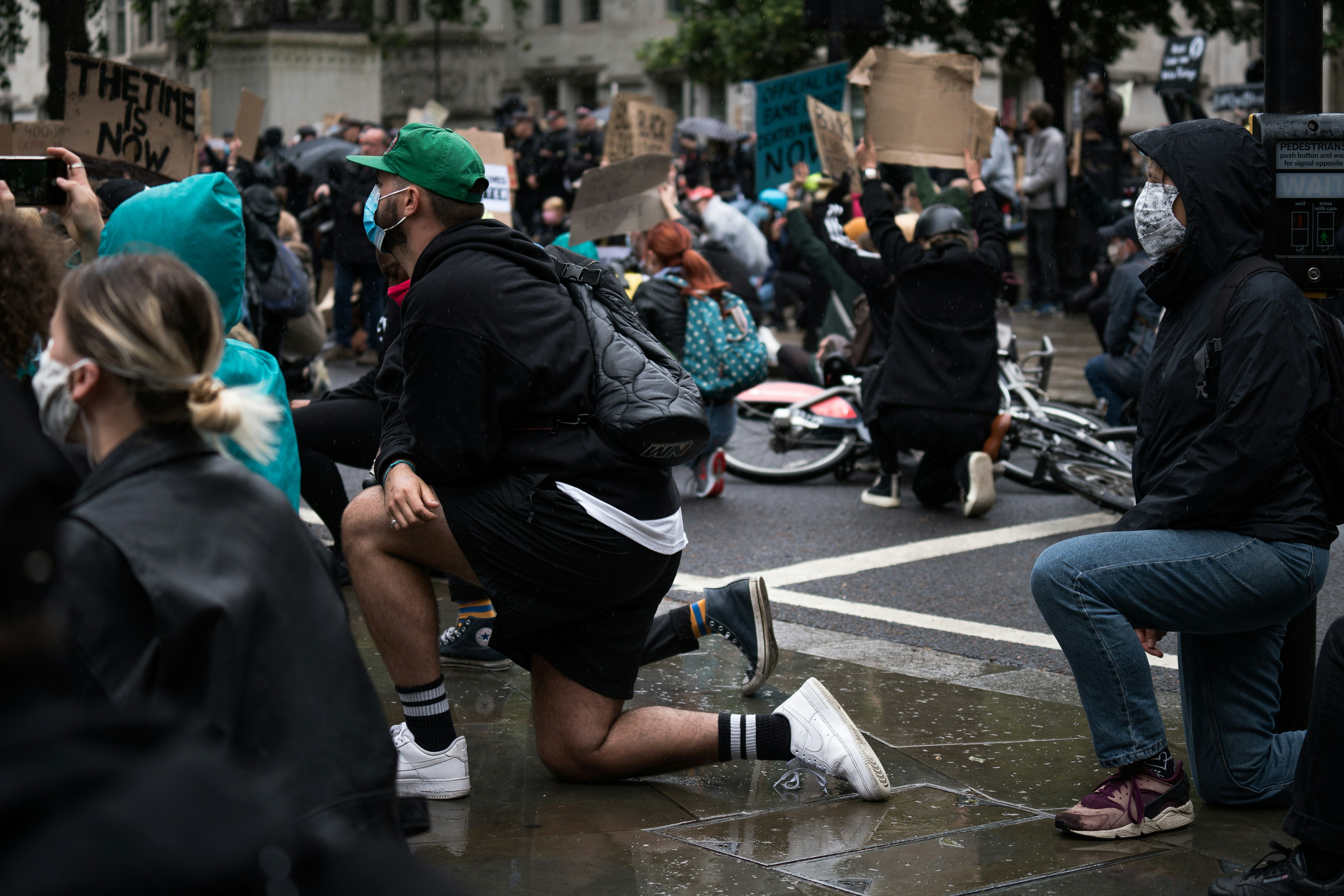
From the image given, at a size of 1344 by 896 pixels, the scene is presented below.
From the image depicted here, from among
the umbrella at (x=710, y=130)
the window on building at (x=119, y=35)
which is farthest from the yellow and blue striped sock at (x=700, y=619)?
the window on building at (x=119, y=35)

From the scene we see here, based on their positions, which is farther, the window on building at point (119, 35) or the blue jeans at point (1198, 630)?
the window on building at point (119, 35)

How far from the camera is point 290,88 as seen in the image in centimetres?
2739

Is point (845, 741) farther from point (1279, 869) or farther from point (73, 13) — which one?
point (73, 13)

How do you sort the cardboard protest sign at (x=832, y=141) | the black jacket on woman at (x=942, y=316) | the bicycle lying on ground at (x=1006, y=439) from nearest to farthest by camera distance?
the black jacket on woman at (x=942, y=316) < the bicycle lying on ground at (x=1006, y=439) < the cardboard protest sign at (x=832, y=141)

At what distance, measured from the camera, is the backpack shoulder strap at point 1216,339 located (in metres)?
3.63

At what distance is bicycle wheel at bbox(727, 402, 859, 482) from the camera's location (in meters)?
9.73

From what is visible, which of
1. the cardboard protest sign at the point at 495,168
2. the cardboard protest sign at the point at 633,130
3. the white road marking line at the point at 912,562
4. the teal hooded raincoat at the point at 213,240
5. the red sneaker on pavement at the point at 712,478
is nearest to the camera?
the teal hooded raincoat at the point at 213,240

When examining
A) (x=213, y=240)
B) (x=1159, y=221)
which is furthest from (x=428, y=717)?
(x=1159, y=221)

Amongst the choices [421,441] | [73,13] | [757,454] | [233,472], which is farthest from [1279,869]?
[73,13]

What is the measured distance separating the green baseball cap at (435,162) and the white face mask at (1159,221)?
170cm

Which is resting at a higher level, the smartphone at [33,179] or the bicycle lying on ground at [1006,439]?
the smartphone at [33,179]

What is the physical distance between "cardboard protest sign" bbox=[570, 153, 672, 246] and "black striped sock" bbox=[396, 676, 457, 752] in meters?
5.88

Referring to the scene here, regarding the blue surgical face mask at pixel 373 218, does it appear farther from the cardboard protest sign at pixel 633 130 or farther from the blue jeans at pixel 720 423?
the cardboard protest sign at pixel 633 130

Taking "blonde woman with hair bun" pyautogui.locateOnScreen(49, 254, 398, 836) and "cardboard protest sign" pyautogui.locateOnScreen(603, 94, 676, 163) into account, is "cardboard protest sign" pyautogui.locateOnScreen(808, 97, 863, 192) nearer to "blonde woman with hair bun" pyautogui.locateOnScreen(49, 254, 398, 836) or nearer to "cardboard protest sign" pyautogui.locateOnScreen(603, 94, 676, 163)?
"cardboard protest sign" pyautogui.locateOnScreen(603, 94, 676, 163)
